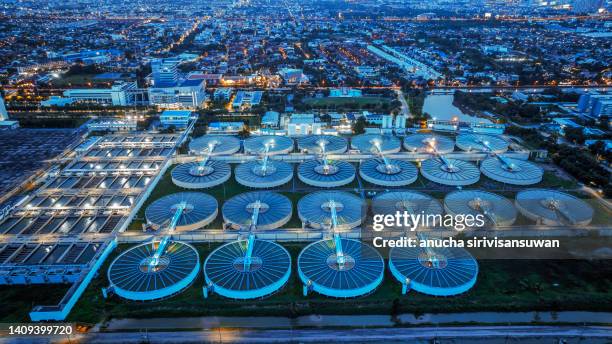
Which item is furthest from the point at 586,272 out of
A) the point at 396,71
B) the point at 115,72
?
the point at 115,72

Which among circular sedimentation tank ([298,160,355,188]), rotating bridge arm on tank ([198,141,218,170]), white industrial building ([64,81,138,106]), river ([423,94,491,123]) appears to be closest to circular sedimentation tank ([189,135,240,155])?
rotating bridge arm on tank ([198,141,218,170])

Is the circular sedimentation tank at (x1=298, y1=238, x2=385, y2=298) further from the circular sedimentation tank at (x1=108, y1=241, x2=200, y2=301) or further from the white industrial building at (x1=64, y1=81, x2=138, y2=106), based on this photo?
the white industrial building at (x1=64, y1=81, x2=138, y2=106)

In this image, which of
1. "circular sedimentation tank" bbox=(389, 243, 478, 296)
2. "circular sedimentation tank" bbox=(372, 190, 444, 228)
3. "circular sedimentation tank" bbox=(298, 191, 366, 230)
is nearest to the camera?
"circular sedimentation tank" bbox=(389, 243, 478, 296)

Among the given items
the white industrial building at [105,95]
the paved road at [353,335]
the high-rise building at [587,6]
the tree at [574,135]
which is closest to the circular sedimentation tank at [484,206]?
the paved road at [353,335]

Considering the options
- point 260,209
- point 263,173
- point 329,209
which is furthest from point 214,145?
point 329,209

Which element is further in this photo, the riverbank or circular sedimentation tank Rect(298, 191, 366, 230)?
circular sedimentation tank Rect(298, 191, 366, 230)

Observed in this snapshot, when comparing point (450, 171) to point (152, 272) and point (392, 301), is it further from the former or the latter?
point (152, 272)
